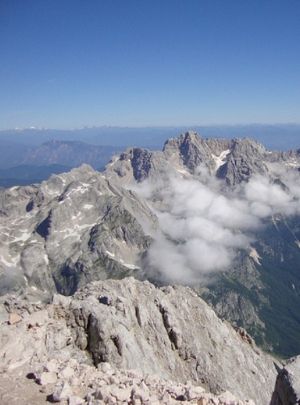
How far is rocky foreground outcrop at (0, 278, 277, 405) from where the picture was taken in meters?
29.7

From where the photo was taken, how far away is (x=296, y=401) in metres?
27.0

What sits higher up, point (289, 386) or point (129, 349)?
point (289, 386)

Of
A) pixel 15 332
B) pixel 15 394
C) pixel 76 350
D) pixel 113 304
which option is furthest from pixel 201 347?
pixel 15 394

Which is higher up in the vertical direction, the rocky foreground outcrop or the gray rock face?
the gray rock face

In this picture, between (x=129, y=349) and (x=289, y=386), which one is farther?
(x=129, y=349)

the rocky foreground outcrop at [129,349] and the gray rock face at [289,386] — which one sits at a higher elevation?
the gray rock face at [289,386]

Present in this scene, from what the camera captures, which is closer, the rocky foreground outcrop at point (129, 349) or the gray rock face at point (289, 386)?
the gray rock face at point (289, 386)

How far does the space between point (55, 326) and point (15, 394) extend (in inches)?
867

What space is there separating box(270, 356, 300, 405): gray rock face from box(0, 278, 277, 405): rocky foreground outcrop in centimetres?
217

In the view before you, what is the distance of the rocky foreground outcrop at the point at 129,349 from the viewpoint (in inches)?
1168

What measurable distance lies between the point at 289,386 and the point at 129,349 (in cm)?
3700

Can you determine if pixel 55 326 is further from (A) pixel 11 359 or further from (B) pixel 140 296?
(B) pixel 140 296

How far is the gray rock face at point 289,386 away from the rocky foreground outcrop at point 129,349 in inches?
85.6

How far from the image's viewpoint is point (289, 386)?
28.1 m
